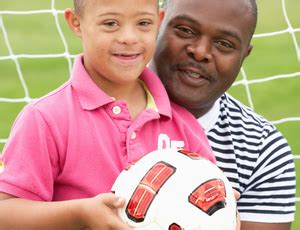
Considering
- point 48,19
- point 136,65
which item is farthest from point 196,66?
point 48,19

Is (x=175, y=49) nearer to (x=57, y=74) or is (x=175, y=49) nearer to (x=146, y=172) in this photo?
(x=146, y=172)

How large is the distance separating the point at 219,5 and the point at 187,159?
0.66 meters

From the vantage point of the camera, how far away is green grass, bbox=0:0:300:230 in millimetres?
6430

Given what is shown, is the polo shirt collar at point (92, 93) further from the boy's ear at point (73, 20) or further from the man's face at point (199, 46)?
the man's face at point (199, 46)

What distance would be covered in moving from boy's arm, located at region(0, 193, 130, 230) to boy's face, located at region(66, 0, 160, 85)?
40 centimetres

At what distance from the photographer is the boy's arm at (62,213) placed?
255 centimetres

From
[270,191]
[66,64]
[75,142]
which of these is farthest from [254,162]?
[66,64]

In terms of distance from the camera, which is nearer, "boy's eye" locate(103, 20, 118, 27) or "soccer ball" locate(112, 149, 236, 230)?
"soccer ball" locate(112, 149, 236, 230)

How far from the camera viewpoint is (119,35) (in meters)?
2.72

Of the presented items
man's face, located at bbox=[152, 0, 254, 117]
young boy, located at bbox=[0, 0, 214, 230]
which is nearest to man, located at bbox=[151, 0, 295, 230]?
man's face, located at bbox=[152, 0, 254, 117]

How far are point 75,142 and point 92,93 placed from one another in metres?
0.16

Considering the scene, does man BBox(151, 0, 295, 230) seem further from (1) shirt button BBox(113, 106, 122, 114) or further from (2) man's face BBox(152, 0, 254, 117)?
(1) shirt button BBox(113, 106, 122, 114)

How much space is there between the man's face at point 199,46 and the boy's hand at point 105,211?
671 millimetres

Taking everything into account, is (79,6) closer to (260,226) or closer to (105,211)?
(105,211)
